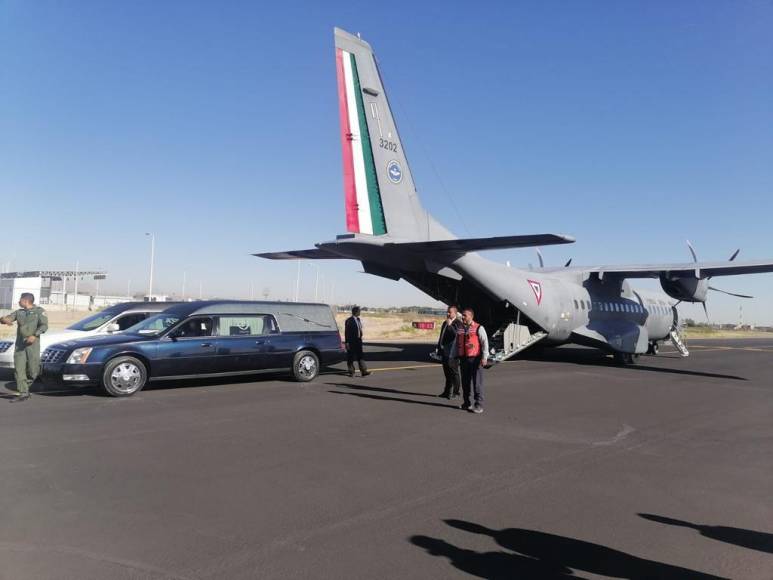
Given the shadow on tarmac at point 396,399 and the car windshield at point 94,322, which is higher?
the car windshield at point 94,322

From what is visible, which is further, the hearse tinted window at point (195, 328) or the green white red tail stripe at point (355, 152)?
the green white red tail stripe at point (355, 152)

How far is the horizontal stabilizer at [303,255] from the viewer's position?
54.3 ft

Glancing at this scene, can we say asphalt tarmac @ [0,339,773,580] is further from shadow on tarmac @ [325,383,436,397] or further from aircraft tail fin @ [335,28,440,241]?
aircraft tail fin @ [335,28,440,241]

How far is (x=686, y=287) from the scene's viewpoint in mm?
22969

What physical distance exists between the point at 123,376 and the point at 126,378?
64 mm

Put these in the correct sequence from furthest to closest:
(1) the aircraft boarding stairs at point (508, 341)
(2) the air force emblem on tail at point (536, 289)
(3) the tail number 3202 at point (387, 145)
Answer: (2) the air force emblem on tail at point (536, 289) → (1) the aircraft boarding stairs at point (508, 341) → (3) the tail number 3202 at point (387, 145)

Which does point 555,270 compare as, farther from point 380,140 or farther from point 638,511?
point 638,511

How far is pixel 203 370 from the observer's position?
11461mm

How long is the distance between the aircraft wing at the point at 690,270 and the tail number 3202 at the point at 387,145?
426 inches

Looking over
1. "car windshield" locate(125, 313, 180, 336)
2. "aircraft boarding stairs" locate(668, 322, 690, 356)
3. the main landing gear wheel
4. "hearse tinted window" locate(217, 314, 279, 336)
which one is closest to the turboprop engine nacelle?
"aircraft boarding stairs" locate(668, 322, 690, 356)

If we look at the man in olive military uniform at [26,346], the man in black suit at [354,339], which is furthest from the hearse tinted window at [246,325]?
the man in olive military uniform at [26,346]

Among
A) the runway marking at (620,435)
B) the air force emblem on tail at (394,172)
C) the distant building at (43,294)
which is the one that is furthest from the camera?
the distant building at (43,294)

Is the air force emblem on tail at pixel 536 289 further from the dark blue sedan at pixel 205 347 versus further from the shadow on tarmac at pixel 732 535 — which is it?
the shadow on tarmac at pixel 732 535

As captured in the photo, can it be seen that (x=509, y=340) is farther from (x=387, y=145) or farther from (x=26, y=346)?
(x=26, y=346)
